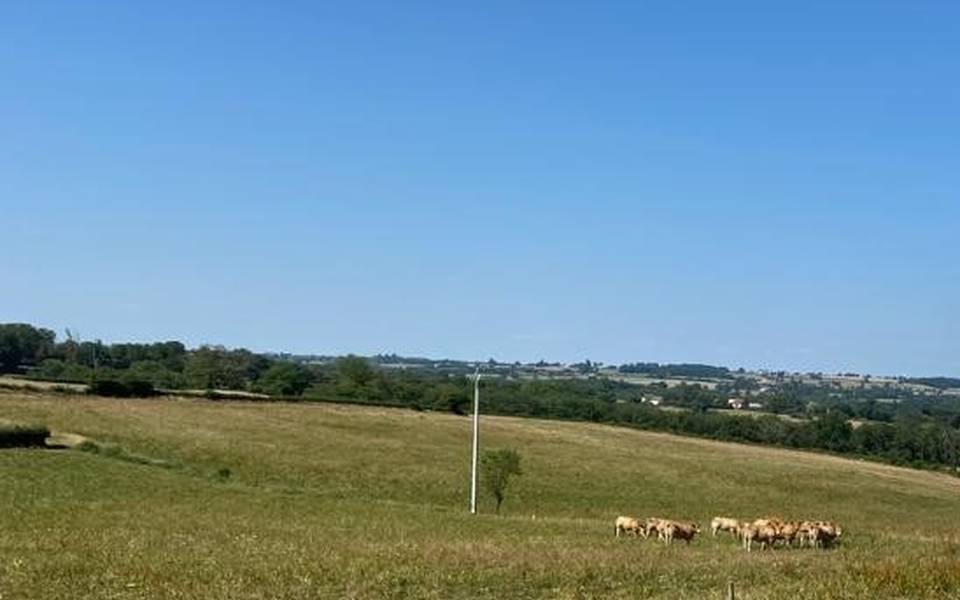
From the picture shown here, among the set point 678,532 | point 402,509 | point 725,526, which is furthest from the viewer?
point 402,509

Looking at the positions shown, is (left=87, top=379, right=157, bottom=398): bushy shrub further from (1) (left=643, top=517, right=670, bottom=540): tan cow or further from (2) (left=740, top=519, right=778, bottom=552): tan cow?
(2) (left=740, top=519, right=778, bottom=552): tan cow

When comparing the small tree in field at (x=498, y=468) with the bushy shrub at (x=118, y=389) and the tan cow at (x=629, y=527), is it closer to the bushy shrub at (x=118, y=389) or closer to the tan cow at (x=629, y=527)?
the tan cow at (x=629, y=527)

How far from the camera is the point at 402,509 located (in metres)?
51.3

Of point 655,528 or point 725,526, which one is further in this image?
point 725,526

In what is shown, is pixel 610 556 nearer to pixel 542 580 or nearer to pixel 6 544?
pixel 542 580

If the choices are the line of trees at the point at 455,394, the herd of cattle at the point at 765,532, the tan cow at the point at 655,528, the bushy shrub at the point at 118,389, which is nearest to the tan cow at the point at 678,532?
the herd of cattle at the point at 765,532

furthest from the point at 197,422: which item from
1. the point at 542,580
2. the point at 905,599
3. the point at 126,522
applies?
the point at 905,599

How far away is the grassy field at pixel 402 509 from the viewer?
22188mm

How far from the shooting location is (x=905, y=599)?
1828cm

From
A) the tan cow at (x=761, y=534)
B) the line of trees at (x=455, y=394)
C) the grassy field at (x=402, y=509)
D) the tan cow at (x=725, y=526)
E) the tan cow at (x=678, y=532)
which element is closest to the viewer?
the grassy field at (x=402, y=509)

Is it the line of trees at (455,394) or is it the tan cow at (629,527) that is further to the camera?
the line of trees at (455,394)

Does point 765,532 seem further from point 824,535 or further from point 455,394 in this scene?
point 455,394

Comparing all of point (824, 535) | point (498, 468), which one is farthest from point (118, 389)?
point (824, 535)

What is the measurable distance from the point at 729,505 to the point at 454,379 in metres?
97.5
